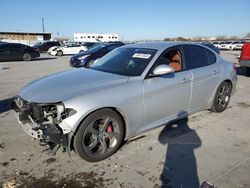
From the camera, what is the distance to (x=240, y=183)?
3.19 m

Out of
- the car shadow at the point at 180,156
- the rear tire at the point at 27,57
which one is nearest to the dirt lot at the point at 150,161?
the car shadow at the point at 180,156

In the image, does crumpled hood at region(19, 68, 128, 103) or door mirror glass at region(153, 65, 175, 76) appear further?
door mirror glass at region(153, 65, 175, 76)

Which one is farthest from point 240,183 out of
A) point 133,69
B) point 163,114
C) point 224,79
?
point 224,79

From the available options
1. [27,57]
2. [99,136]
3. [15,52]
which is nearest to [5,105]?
[99,136]

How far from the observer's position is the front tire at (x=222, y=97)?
18.7 ft

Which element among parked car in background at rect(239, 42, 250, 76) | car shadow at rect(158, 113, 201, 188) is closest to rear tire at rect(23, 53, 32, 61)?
parked car in background at rect(239, 42, 250, 76)

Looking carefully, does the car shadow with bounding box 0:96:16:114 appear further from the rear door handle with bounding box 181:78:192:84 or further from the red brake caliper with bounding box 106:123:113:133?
the rear door handle with bounding box 181:78:192:84

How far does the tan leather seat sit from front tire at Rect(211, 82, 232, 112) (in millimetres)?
1402

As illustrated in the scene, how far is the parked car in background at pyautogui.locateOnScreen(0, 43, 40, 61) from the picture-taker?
20259 mm

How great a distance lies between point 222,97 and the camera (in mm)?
5883

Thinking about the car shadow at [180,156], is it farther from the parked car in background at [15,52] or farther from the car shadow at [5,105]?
the parked car in background at [15,52]

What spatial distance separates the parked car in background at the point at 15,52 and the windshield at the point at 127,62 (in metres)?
17.7

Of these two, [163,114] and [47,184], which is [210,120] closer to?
[163,114]

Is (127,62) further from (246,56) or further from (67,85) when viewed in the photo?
(246,56)
